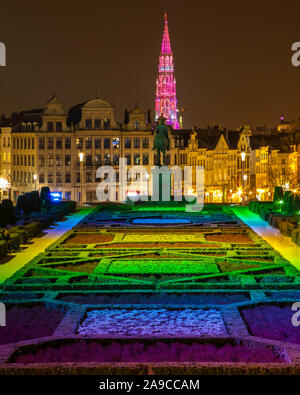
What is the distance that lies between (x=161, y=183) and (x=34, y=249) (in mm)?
18503

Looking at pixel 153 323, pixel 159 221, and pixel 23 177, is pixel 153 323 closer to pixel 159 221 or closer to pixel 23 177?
pixel 159 221

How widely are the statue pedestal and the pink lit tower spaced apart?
83.8 metres

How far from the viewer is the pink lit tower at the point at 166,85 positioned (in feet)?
406

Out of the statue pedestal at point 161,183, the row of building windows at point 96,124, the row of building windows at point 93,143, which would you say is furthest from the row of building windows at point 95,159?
the statue pedestal at point 161,183

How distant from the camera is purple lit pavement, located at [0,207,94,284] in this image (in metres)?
17.0

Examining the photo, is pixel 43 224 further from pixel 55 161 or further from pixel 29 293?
pixel 55 161

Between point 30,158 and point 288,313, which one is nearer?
point 288,313

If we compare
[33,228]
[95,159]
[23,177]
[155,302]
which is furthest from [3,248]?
[23,177]

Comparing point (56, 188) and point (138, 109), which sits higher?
point (138, 109)

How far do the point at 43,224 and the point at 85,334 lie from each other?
16.9 meters

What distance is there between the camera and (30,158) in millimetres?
80312

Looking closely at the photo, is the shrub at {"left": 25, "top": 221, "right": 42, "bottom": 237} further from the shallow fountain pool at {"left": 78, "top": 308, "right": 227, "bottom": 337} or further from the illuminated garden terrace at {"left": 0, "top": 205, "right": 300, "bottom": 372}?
the shallow fountain pool at {"left": 78, "top": 308, "right": 227, "bottom": 337}

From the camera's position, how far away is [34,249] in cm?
2112
